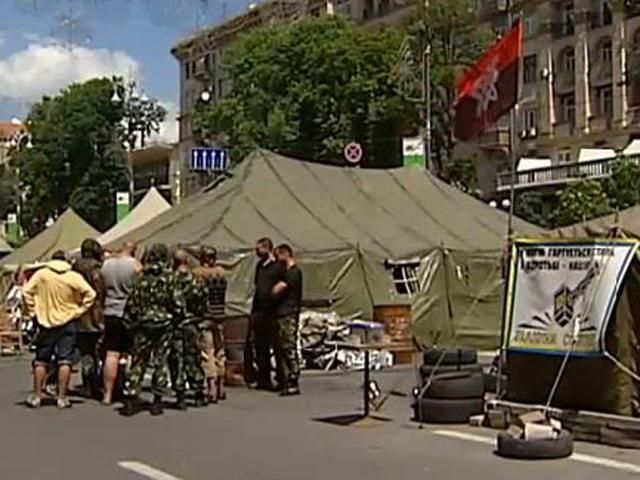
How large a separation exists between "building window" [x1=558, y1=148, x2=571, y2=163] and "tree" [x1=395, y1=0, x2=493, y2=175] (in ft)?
20.7

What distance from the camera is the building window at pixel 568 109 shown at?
216 feet

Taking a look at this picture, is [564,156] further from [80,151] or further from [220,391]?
[220,391]

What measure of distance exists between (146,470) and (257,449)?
1.47m

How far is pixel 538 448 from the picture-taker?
11805 millimetres

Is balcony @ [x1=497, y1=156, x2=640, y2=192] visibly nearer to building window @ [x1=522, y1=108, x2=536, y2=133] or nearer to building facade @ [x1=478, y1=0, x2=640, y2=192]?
building facade @ [x1=478, y1=0, x2=640, y2=192]

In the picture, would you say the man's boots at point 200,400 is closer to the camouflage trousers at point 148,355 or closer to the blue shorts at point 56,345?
the camouflage trousers at point 148,355

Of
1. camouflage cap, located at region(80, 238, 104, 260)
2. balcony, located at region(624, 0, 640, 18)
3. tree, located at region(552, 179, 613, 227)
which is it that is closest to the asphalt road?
camouflage cap, located at region(80, 238, 104, 260)

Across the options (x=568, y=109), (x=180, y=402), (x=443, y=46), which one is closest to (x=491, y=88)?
(x=180, y=402)

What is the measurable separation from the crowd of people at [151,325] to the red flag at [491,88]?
9.42 ft

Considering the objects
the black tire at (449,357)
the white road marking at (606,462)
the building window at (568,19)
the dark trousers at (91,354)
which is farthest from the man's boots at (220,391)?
the building window at (568,19)

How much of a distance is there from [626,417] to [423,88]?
1708 inches

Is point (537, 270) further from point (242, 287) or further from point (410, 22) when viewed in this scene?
point (410, 22)

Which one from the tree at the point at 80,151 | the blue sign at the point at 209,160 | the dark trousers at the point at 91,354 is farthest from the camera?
the tree at the point at 80,151

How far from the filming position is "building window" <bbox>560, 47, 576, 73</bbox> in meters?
65.4
